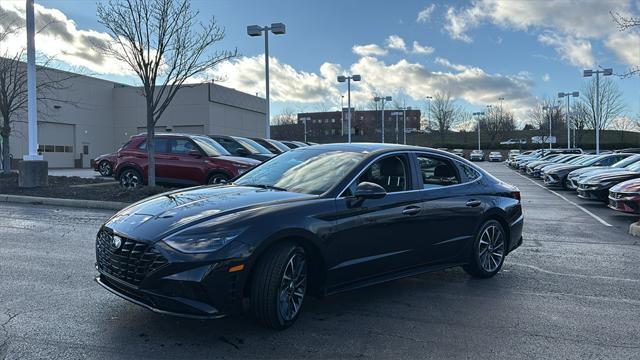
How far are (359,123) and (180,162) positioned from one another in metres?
76.6

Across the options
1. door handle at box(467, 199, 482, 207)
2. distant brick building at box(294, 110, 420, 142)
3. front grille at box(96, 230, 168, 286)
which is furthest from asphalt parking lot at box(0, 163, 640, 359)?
distant brick building at box(294, 110, 420, 142)

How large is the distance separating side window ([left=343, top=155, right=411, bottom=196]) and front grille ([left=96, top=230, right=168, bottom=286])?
2136 millimetres

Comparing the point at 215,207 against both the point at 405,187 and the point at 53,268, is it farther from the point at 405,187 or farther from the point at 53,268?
the point at 53,268

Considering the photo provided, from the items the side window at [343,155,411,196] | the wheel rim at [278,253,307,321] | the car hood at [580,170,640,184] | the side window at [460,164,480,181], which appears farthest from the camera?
the car hood at [580,170,640,184]

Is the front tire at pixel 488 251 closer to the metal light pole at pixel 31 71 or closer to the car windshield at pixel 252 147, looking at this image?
the car windshield at pixel 252 147

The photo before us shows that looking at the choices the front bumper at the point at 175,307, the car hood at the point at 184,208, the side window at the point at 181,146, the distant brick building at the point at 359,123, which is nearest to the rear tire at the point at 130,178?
the side window at the point at 181,146

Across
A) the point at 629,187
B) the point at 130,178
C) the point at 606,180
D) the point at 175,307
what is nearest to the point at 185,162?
the point at 130,178

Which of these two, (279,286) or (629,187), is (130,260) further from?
(629,187)

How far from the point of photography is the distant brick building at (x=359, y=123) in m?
81.8

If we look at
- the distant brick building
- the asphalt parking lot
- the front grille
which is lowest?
the asphalt parking lot

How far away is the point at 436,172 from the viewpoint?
5832 millimetres

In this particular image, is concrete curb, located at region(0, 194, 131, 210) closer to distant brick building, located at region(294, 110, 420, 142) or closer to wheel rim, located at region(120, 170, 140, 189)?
wheel rim, located at region(120, 170, 140, 189)

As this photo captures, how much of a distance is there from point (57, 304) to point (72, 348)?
3.87 feet

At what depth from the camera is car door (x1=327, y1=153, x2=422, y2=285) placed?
15.1ft
